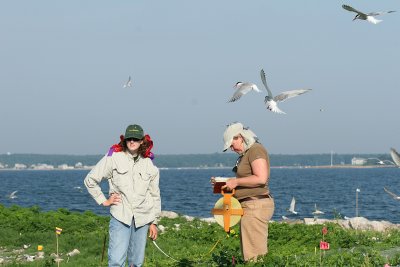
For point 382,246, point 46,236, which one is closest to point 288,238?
point 382,246

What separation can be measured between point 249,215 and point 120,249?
141 cm

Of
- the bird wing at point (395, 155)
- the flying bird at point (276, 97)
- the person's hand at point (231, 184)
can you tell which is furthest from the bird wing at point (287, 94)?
the person's hand at point (231, 184)

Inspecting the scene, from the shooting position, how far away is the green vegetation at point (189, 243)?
1055cm

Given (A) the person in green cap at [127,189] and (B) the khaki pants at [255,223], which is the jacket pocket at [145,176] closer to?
(A) the person in green cap at [127,189]

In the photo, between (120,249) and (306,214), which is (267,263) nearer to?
(120,249)

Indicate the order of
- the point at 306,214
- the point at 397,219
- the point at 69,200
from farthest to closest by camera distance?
1. the point at 69,200
2. the point at 306,214
3. the point at 397,219

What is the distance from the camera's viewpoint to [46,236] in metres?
16.6

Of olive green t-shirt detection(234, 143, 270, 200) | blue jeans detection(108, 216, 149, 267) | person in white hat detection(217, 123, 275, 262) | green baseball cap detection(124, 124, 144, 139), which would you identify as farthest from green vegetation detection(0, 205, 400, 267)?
green baseball cap detection(124, 124, 144, 139)

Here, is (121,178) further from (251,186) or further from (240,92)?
(240,92)

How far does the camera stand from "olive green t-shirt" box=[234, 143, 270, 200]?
332 inches

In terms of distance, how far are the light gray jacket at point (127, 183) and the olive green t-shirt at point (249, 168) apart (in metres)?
0.92

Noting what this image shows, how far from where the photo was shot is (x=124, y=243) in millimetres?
8328

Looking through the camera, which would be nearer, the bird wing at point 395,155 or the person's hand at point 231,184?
the person's hand at point 231,184

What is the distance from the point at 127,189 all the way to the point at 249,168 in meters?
1.29
